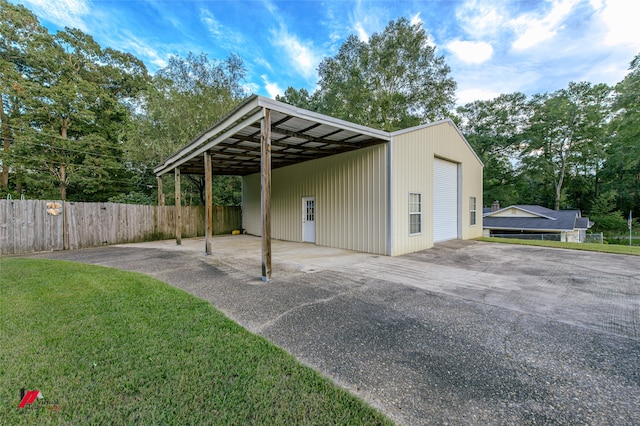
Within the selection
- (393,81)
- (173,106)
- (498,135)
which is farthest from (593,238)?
(173,106)

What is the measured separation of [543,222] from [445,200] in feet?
44.2

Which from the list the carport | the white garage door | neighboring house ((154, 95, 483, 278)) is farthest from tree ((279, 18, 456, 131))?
the carport

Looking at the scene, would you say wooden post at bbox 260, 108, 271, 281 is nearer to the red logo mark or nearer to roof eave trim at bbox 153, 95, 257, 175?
roof eave trim at bbox 153, 95, 257, 175

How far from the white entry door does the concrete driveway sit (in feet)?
11.7

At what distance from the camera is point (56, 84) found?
1383 centimetres

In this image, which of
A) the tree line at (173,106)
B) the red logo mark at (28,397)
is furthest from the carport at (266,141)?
the tree line at (173,106)

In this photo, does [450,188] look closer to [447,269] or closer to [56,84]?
[447,269]

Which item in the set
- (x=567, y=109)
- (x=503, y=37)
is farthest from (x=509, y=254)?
(x=567, y=109)

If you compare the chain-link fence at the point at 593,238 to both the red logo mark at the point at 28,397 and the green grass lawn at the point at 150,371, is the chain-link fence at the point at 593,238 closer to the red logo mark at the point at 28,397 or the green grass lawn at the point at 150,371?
the green grass lawn at the point at 150,371

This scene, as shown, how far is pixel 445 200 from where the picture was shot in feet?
30.8

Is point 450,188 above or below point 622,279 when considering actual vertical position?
above

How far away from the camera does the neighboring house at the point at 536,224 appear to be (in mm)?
16281

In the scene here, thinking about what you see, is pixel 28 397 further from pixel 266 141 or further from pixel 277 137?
pixel 277 137

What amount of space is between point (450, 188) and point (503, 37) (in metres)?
5.94
